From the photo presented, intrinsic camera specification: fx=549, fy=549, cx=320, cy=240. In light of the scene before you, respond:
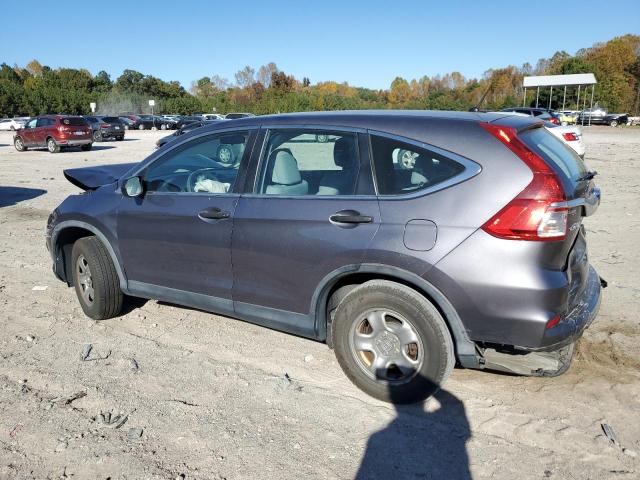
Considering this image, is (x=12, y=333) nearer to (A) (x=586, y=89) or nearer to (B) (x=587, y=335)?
(B) (x=587, y=335)

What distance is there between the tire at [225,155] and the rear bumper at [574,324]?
2497mm

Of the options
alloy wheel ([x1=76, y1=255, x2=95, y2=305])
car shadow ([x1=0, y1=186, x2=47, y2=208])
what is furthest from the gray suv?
car shadow ([x1=0, y1=186, x2=47, y2=208])

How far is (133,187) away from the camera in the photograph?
4.29 metres

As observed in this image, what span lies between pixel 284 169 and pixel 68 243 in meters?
2.46

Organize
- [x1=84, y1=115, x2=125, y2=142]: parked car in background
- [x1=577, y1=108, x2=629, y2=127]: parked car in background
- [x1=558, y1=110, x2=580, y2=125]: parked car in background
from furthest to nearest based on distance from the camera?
[x1=577, y1=108, x2=629, y2=127]: parked car in background < [x1=84, y1=115, x2=125, y2=142]: parked car in background < [x1=558, y1=110, x2=580, y2=125]: parked car in background

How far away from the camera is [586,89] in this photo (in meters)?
57.8

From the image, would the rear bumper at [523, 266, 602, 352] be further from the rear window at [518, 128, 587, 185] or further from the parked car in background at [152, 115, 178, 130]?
the parked car in background at [152, 115, 178, 130]

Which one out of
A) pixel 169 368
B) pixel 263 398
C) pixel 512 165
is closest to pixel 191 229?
pixel 169 368

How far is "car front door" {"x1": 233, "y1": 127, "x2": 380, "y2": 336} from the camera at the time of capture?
11.1 feet

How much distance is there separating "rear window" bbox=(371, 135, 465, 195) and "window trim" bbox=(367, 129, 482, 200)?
1 cm

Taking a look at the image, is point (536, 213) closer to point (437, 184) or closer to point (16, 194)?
point (437, 184)

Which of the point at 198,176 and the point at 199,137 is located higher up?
the point at 199,137

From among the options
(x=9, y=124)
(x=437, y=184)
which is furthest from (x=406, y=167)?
(x=9, y=124)

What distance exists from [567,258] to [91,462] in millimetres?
2839
